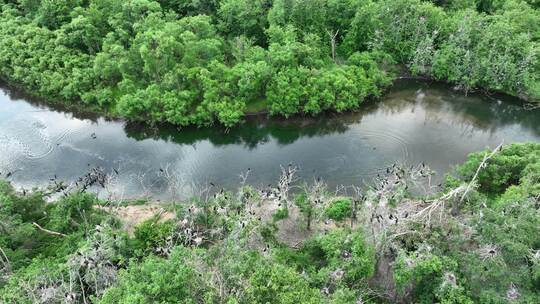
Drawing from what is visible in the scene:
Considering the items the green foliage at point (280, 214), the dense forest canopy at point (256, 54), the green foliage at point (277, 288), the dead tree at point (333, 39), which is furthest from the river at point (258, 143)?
the green foliage at point (277, 288)

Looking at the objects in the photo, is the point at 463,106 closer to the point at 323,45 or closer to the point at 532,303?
the point at 323,45

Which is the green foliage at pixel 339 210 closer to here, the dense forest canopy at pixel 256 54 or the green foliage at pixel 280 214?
the green foliage at pixel 280 214

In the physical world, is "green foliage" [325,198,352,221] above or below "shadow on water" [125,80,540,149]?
below

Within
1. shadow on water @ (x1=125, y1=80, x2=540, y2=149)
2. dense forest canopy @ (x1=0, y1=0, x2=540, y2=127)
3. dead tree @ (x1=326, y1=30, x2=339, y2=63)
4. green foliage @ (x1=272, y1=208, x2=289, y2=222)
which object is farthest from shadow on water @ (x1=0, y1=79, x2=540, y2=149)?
green foliage @ (x1=272, y1=208, x2=289, y2=222)

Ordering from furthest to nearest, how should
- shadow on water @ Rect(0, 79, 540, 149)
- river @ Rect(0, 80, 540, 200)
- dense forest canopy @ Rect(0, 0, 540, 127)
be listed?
shadow on water @ Rect(0, 79, 540, 149) → dense forest canopy @ Rect(0, 0, 540, 127) → river @ Rect(0, 80, 540, 200)

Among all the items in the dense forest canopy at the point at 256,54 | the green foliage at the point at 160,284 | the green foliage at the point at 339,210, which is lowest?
the green foliage at the point at 339,210

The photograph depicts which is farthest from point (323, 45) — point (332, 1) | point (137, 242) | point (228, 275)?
point (228, 275)

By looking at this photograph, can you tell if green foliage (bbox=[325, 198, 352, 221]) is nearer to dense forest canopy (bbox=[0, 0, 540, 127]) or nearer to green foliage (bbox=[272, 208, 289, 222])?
green foliage (bbox=[272, 208, 289, 222])
